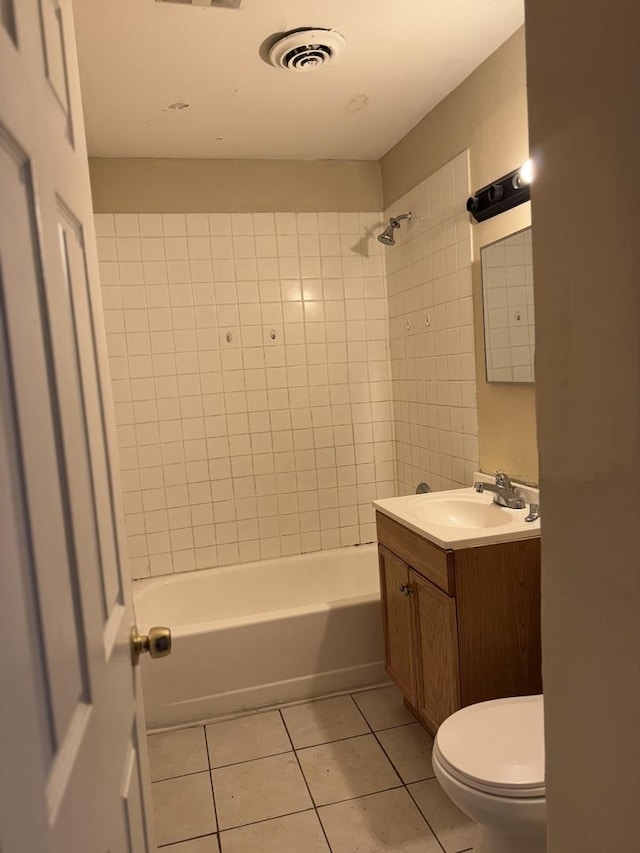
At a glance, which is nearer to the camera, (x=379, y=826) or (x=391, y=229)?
(x=379, y=826)

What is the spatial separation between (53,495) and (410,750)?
76.4 inches

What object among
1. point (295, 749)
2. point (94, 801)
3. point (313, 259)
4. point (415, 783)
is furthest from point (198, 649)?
point (313, 259)

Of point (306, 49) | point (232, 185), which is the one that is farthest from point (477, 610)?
point (232, 185)

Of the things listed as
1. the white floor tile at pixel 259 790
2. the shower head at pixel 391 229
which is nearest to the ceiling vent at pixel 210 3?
the shower head at pixel 391 229

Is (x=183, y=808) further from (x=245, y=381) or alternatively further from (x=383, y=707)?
(x=245, y=381)

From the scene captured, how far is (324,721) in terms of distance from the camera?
92.4 inches

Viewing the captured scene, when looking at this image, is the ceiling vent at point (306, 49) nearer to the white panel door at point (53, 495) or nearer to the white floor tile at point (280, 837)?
the white panel door at point (53, 495)

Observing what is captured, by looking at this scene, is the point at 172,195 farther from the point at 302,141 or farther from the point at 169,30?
the point at 169,30

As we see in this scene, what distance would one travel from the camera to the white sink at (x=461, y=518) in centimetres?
179

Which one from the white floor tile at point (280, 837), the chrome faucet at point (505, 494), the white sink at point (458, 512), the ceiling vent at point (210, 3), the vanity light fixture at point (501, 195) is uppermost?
the ceiling vent at point (210, 3)

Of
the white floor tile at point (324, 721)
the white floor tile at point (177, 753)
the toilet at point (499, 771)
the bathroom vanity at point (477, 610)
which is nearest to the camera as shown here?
the toilet at point (499, 771)

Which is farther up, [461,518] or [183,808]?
[461,518]

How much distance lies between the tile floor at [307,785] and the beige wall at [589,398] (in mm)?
1311

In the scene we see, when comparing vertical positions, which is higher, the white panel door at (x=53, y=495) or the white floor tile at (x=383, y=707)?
the white panel door at (x=53, y=495)
